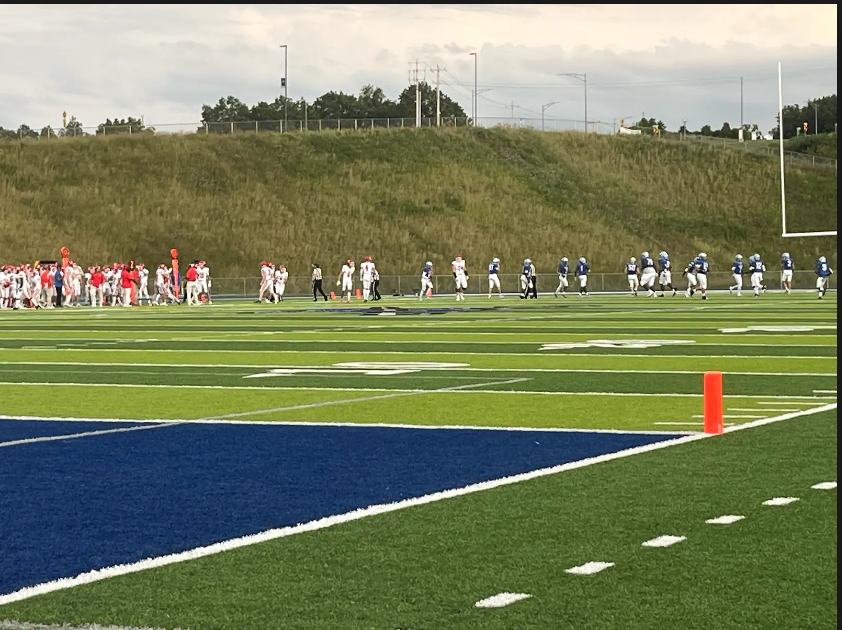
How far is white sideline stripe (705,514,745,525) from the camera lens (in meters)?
7.62

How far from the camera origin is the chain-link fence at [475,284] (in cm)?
7050

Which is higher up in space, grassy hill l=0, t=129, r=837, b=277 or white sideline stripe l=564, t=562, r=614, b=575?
grassy hill l=0, t=129, r=837, b=277

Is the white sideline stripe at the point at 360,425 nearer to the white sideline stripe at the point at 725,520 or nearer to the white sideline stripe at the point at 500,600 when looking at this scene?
the white sideline stripe at the point at 725,520

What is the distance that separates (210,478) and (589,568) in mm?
3558

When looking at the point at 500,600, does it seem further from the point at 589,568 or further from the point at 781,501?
the point at 781,501

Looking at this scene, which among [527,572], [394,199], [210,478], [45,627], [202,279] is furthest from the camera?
[394,199]

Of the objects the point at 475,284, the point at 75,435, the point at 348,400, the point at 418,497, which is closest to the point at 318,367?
the point at 348,400

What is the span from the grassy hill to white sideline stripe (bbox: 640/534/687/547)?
235 ft

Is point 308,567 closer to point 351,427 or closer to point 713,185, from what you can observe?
point 351,427

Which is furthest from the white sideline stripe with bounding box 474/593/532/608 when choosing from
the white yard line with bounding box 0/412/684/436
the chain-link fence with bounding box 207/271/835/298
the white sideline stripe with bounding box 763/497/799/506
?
the chain-link fence with bounding box 207/271/835/298

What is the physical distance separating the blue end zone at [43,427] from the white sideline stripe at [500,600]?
6.56 metres

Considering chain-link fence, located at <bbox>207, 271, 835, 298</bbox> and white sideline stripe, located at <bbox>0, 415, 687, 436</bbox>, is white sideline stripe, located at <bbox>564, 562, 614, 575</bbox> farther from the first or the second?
chain-link fence, located at <bbox>207, 271, 835, 298</bbox>

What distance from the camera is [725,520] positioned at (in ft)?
25.2

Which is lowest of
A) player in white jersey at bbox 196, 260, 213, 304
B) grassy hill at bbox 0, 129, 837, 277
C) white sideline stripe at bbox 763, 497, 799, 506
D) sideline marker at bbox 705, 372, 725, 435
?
white sideline stripe at bbox 763, 497, 799, 506
